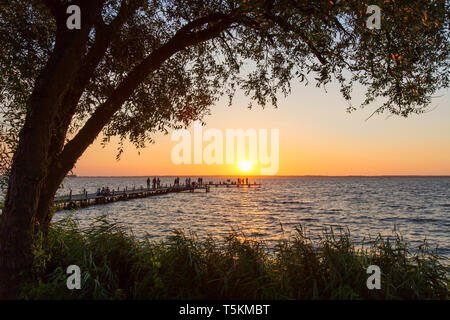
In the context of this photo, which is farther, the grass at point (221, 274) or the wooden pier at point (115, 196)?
the wooden pier at point (115, 196)

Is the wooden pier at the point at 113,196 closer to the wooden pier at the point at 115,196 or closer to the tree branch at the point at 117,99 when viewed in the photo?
the wooden pier at the point at 115,196

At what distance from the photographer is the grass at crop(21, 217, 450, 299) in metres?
5.38

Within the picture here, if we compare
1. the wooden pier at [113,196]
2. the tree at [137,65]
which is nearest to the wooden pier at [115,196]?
the wooden pier at [113,196]

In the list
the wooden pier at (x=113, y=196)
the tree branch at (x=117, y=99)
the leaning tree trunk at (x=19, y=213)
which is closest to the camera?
the leaning tree trunk at (x=19, y=213)

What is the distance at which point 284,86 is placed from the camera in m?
9.12

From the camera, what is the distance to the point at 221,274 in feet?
19.0

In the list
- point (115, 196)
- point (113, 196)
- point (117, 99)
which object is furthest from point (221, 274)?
point (115, 196)

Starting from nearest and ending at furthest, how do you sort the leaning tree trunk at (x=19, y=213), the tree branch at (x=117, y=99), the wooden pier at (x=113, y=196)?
the leaning tree trunk at (x=19, y=213) → the tree branch at (x=117, y=99) → the wooden pier at (x=113, y=196)

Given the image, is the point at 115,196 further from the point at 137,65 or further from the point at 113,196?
the point at 137,65

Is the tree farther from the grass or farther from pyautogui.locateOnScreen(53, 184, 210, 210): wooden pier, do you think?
pyautogui.locateOnScreen(53, 184, 210, 210): wooden pier

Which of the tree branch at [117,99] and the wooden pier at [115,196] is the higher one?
the tree branch at [117,99]

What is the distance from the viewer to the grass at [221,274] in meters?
5.38

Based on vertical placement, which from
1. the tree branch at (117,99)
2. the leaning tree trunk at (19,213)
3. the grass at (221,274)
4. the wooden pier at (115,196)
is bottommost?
the wooden pier at (115,196)
